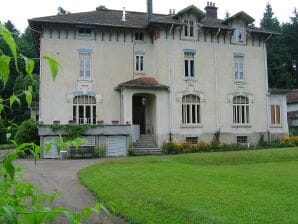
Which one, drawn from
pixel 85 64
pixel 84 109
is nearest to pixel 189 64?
pixel 85 64

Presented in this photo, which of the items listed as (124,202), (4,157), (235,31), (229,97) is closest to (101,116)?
(229,97)

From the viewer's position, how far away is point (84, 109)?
94.0 feet

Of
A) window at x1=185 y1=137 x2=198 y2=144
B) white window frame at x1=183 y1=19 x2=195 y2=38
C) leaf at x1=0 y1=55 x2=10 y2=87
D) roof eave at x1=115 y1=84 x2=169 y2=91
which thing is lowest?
window at x1=185 y1=137 x2=198 y2=144

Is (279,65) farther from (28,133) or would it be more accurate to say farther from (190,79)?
(28,133)

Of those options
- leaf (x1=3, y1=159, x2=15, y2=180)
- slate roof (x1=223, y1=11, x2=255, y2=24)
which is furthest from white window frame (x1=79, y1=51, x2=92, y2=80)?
leaf (x1=3, y1=159, x2=15, y2=180)

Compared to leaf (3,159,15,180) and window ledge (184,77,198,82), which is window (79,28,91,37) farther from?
leaf (3,159,15,180)

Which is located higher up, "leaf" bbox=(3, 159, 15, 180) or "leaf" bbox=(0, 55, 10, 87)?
"leaf" bbox=(0, 55, 10, 87)

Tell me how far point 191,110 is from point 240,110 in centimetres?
405

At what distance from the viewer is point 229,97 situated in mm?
30812

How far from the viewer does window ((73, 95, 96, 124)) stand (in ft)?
93.4

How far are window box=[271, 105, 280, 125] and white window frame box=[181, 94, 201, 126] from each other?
6.67 m

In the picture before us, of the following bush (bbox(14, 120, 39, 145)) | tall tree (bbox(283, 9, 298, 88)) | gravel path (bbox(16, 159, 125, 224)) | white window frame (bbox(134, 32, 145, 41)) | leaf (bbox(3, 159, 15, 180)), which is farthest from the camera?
tall tree (bbox(283, 9, 298, 88))

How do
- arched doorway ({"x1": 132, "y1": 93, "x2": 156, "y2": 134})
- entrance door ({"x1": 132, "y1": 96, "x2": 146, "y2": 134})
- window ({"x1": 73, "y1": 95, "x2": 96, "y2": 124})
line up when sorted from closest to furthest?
1. window ({"x1": 73, "y1": 95, "x2": 96, "y2": 124})
2. arched doorway ({"x1": 132, "y1": 93, "x2": 156, "y2": 134})
3. entrance door ({"x1": 132, "y1": 96, "x2": 146, "y2": 134})

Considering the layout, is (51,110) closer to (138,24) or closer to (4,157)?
(138,24)
